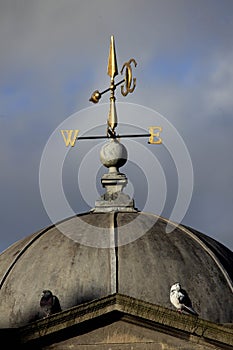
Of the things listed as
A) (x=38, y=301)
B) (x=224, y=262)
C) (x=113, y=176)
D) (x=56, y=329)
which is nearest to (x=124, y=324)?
(x=56, y=329)

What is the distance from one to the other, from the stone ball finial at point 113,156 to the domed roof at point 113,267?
3.04m

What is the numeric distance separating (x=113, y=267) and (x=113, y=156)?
6210 mm

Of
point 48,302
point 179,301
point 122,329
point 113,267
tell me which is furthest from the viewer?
point 113,267

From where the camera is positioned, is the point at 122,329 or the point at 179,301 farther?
the point at 179,301

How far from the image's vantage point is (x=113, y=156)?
45156 millimetres

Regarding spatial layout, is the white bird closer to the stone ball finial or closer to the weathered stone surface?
the weathered stone surface

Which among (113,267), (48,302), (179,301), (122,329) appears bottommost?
(122,329)

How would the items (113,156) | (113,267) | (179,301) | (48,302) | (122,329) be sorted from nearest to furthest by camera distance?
(122,329)
(179,301)
(48,302)
(113,267)
(113,156)

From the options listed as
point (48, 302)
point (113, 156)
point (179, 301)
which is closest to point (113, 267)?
point (48, 302)

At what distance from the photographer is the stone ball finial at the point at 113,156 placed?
4519 centimetres

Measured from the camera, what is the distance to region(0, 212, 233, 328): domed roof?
39281 mm

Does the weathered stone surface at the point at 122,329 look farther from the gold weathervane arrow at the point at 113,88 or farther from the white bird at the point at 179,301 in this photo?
the gold weathervane arrow at the point at 113,88

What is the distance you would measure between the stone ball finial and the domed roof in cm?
304

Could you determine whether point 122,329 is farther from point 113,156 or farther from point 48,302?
point 113,156
